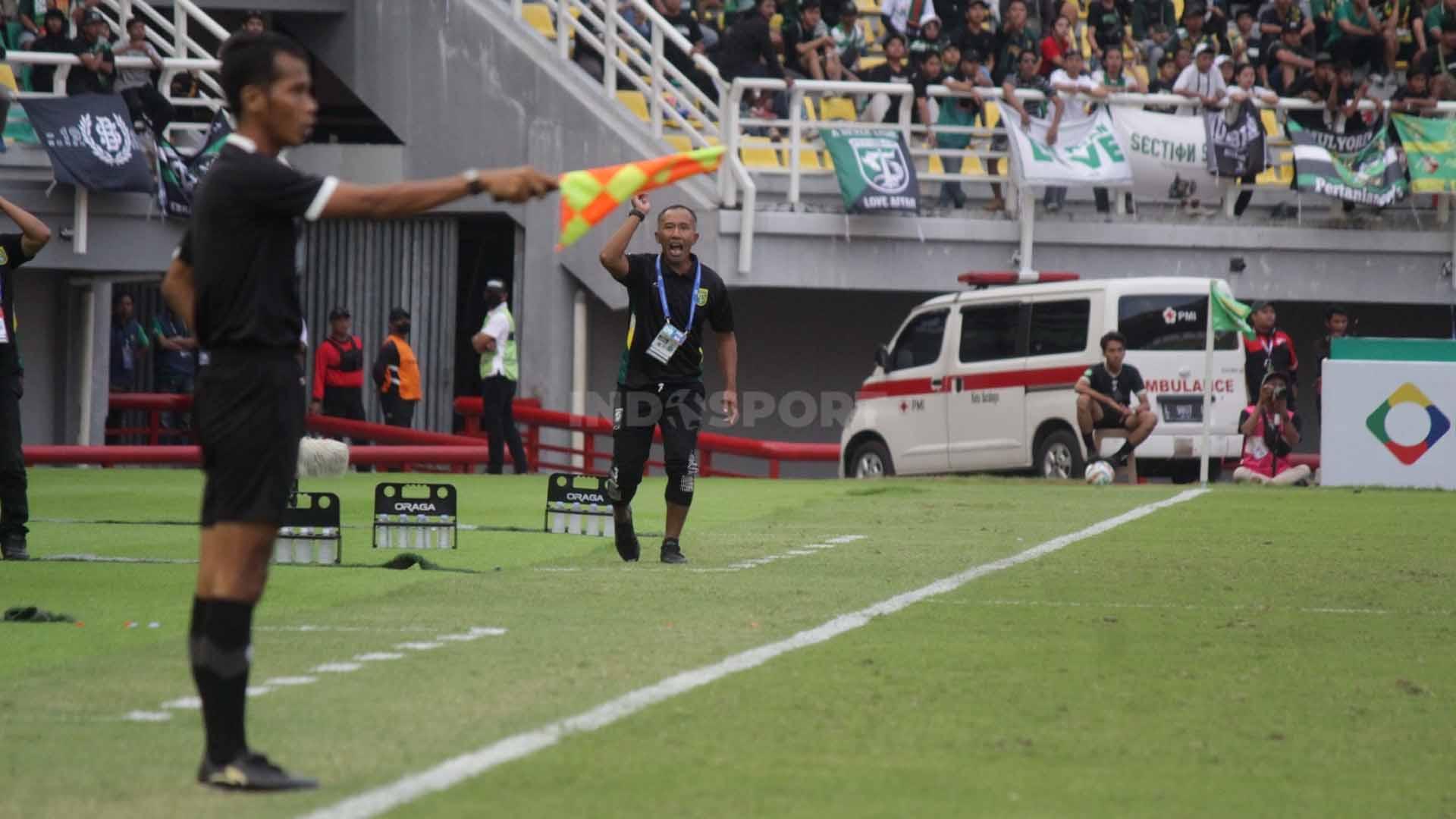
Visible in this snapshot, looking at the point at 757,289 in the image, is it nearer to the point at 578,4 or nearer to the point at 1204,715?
the point at 578,4

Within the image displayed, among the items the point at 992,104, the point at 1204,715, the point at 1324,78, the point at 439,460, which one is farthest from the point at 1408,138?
the point at 1204,715

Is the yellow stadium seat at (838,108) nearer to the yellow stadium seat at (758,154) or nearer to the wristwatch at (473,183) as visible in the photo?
the yellow stadium seat at (758,154)

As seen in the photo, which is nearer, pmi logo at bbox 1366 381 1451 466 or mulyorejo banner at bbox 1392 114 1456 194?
pmi logo at bbox 1366 381 1451 466

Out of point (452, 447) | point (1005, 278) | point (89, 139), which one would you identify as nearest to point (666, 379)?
point (452, 447)

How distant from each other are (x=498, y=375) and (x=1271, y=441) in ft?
25.9

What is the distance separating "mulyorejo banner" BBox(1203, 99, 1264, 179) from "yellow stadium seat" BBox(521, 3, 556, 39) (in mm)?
8180

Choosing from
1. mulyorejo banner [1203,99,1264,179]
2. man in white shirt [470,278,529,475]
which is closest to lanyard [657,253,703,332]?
man in white shirt [470,278,529,475]

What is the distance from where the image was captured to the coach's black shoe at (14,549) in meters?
12.9

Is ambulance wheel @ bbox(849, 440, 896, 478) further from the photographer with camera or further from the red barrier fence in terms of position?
the photographer with camera

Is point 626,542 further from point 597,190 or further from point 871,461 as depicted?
point 871,461

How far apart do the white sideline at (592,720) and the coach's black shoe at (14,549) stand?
16.6 ft

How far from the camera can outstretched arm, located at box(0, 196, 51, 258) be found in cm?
1189

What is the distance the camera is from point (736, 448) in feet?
85.6

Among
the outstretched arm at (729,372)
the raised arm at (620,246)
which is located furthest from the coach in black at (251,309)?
the outstretched arm at (729,372)
